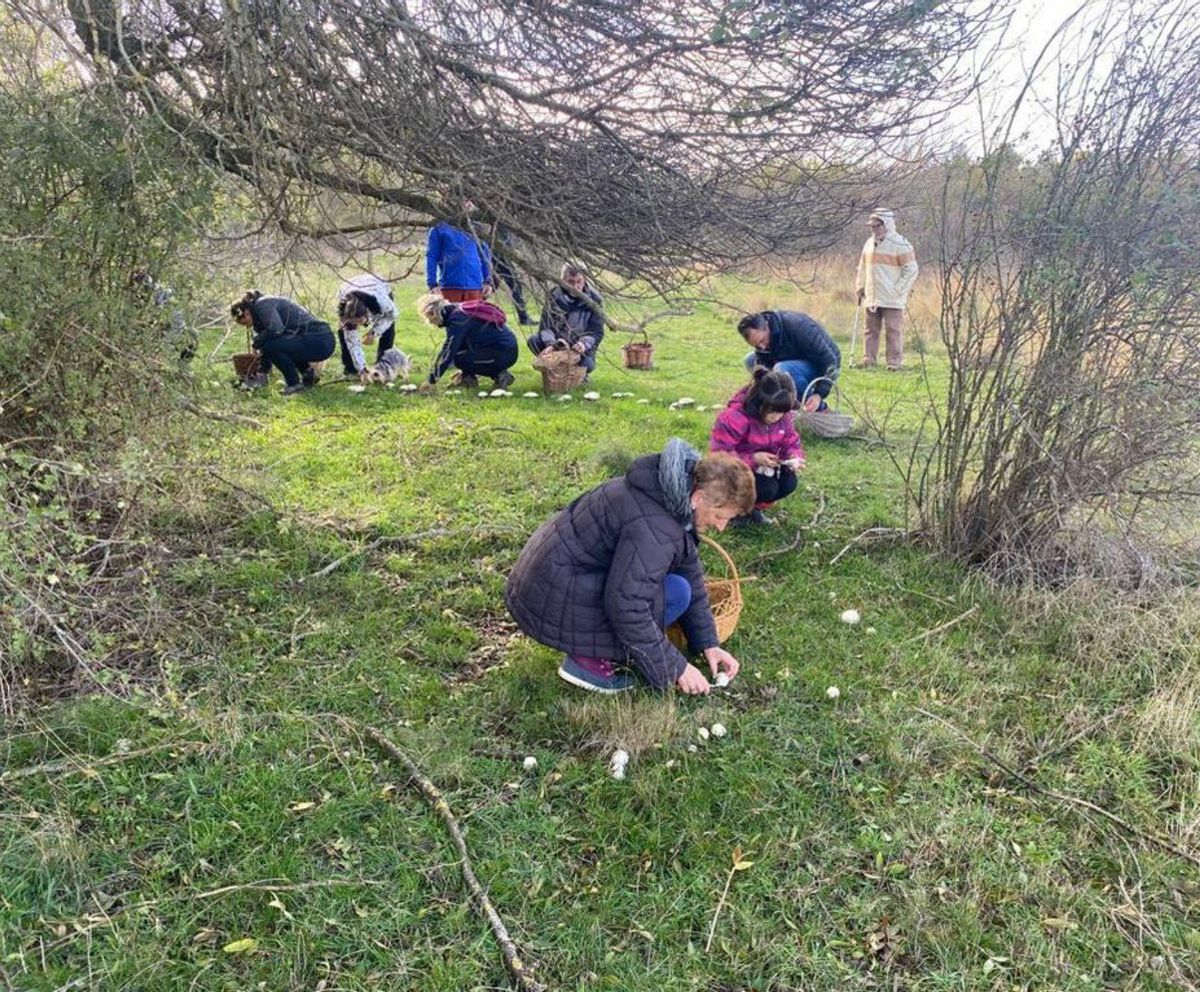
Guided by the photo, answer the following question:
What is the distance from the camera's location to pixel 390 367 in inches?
299

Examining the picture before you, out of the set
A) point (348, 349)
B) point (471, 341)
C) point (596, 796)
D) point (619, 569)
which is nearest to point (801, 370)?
point (471, 341)

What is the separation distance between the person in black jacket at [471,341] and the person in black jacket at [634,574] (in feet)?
15.6

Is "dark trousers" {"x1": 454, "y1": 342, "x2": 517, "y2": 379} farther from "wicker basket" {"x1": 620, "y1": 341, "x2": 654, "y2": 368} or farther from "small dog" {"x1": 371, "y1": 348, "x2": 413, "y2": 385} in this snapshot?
"wicker basket" {"x1": 620, "y1": 341, "x2": 654, "y2": 368}

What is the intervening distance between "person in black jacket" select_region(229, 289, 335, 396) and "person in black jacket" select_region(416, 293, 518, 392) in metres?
0.98

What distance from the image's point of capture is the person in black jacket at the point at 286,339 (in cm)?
682

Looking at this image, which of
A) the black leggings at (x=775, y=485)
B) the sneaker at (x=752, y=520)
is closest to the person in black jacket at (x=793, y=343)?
the black leggings at (x=775, y=485)

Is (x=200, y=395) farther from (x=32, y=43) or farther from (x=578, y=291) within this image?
(x=578, y=291)

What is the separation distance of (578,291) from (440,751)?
208 cm

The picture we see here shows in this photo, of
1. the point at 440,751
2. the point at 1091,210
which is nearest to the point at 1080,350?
the point at 1091,210

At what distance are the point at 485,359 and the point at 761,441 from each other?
12.8ft

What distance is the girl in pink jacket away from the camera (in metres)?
4.29

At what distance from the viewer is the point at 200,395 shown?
3.58 meters

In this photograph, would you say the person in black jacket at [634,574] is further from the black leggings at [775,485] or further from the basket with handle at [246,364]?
the basket with handle at [246,364]

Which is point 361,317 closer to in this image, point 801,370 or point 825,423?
point 801,370
